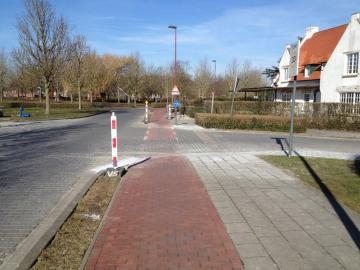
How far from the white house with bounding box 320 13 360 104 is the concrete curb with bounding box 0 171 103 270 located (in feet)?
84.0

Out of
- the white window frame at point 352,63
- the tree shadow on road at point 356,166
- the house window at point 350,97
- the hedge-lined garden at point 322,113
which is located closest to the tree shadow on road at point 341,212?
the tree shadow on road at point 356,166

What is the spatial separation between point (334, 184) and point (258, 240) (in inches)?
145

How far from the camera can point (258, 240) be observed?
168 inches

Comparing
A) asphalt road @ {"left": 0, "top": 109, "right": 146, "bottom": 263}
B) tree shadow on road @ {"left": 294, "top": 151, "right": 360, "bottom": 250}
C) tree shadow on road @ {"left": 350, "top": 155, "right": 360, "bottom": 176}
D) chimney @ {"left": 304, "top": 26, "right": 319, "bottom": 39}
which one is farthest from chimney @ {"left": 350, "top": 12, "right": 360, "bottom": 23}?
tree shadow on road @ {"left": 294, "top": 151, "right": 360, "bottom": 250}

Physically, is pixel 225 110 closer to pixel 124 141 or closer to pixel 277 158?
pixel 124 141

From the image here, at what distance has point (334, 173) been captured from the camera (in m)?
8.30

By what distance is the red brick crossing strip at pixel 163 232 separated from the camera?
12.2ft

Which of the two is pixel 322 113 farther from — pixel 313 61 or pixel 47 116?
pixel 47 116

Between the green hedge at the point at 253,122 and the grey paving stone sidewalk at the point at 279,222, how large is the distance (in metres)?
12.5

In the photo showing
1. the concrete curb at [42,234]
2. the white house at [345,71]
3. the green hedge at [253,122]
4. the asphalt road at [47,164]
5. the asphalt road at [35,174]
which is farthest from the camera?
the white house at [345,71]

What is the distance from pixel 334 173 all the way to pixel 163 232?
18.0 feet

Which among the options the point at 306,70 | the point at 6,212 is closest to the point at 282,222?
the point at 6,212

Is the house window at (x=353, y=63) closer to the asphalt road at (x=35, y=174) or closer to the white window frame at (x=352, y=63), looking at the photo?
the white window frame at (x=352, y=63)

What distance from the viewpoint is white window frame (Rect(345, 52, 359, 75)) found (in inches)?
1064
